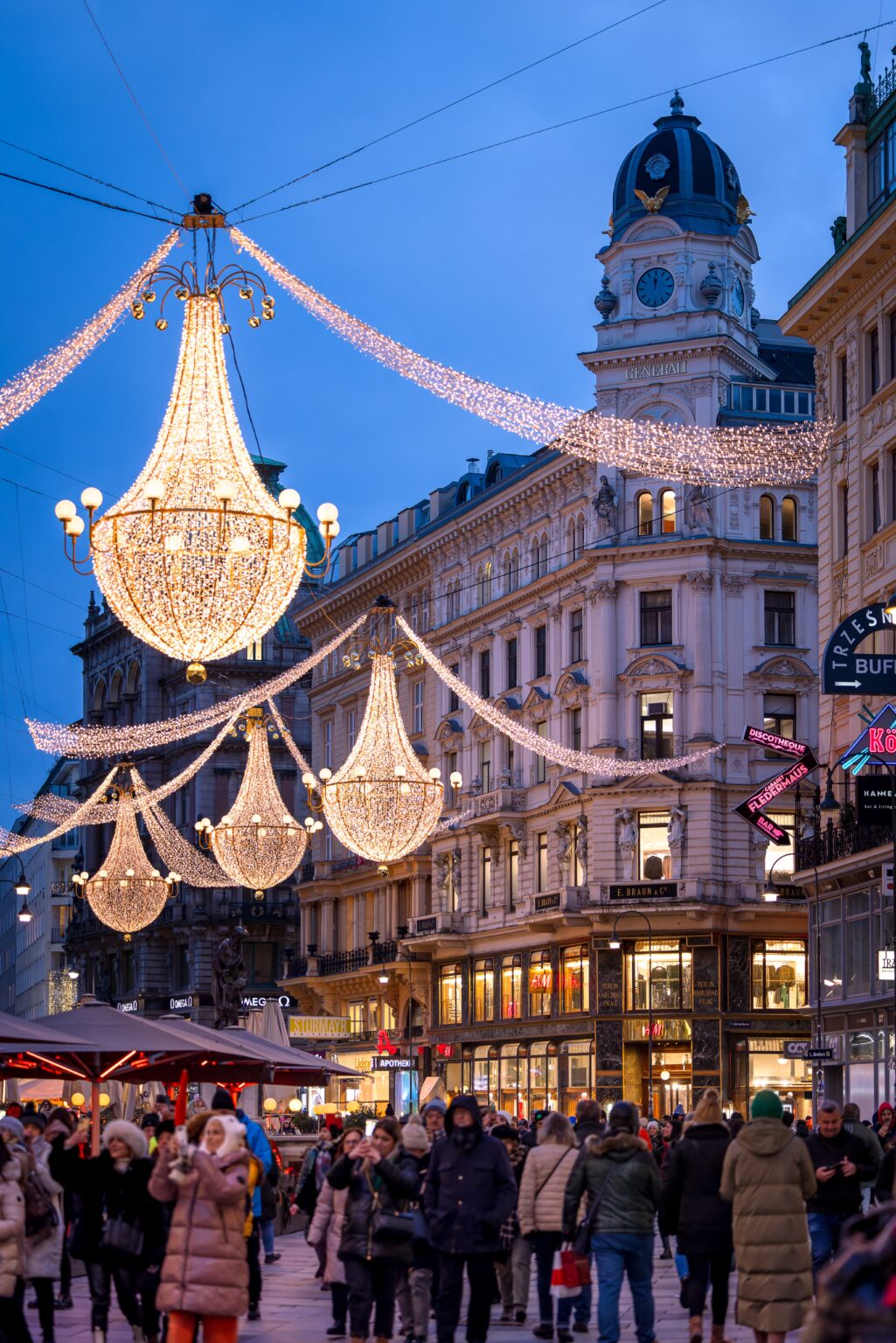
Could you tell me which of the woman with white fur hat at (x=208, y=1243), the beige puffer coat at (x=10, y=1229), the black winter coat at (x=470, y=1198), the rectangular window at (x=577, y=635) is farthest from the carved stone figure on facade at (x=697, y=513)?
the woman with white fur hat at (x=208, y=1243)

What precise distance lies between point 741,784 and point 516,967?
9.41 m

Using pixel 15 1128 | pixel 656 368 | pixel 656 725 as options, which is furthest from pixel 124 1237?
pixel 656 368

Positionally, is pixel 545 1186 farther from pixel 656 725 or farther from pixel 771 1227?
pixel 656 725

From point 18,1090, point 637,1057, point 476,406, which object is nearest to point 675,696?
point 637,1057

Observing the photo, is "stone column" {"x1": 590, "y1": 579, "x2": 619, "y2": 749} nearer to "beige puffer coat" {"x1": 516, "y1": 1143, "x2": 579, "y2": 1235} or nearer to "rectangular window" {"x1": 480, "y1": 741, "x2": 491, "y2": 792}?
"rectangular window" {"x1": 480, "y1": 741, "x2": 491, "y2": 792}

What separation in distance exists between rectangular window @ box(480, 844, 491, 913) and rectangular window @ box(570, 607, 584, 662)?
714 cm

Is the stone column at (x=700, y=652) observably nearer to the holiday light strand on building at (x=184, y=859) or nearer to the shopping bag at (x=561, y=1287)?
the holiday light strand on building at (x=184, y=859)

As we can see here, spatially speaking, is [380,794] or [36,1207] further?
[380,794]

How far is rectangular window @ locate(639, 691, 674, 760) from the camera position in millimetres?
57469

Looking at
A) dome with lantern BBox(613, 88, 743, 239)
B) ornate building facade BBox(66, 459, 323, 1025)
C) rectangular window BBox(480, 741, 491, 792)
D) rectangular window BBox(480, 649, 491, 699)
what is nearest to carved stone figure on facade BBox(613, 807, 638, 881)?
rectangular window BBox(480, 741, 491, 792)

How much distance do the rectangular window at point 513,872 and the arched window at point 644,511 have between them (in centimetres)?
1007

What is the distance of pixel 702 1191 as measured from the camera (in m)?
14.7

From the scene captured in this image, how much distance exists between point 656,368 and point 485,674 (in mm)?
12284

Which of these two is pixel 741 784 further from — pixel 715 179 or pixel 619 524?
pixel 715 179
